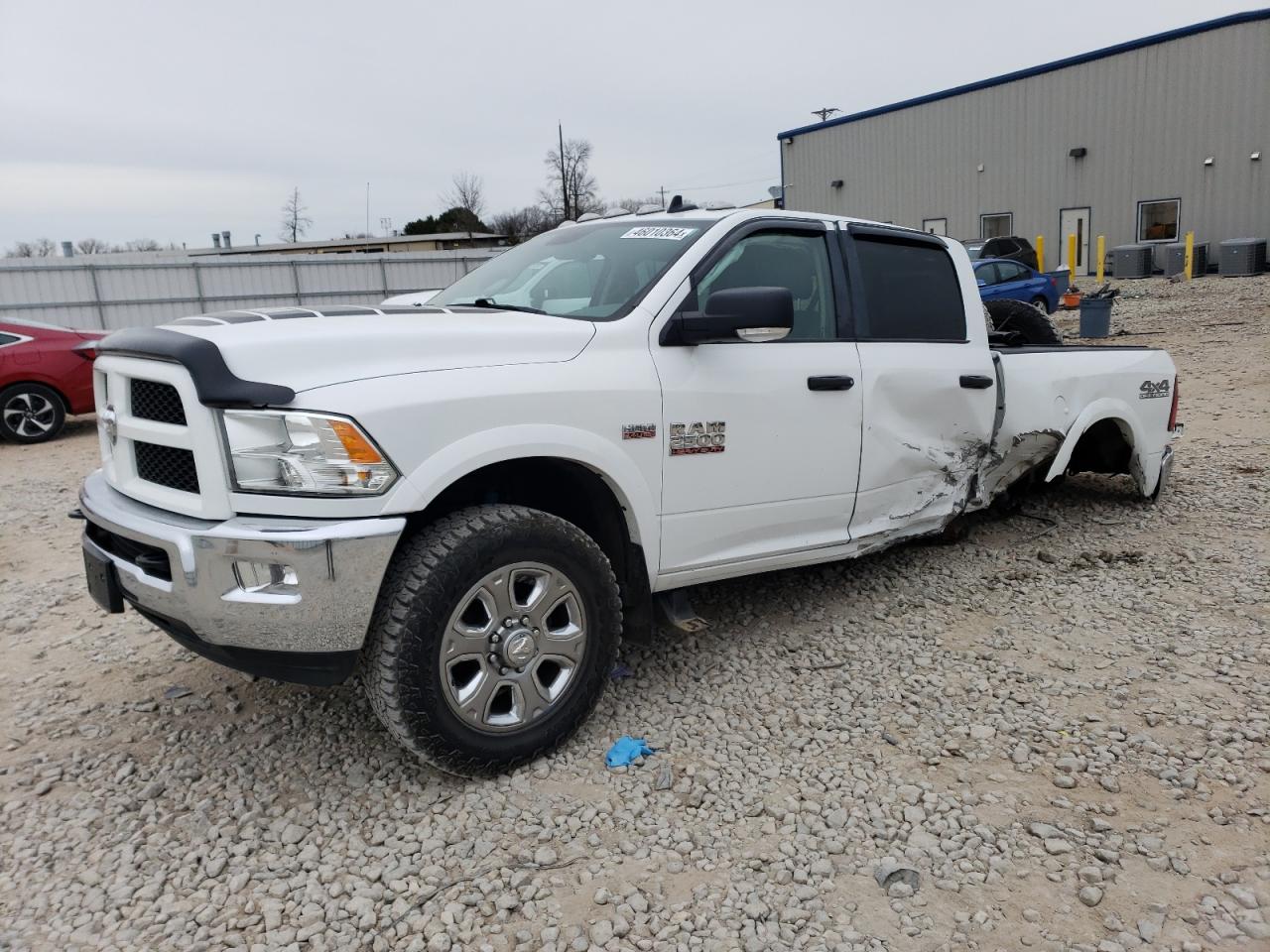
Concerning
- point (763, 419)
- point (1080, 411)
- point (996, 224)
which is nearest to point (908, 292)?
point (763, 419)

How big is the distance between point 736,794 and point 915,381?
2.14 m

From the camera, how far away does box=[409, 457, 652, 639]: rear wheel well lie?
322cm

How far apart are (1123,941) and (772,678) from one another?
1.67 m

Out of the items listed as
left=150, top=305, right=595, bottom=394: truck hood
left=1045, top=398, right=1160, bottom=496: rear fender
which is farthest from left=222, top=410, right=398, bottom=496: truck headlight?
left=1045, top=398, right=1160, bottom=496: rear fender

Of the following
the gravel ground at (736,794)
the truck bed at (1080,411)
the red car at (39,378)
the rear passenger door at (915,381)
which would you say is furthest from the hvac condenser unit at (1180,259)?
the red car at (39,378)

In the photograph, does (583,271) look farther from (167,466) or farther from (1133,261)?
(1133,261)

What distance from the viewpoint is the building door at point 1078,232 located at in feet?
98.3

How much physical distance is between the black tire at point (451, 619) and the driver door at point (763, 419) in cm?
50

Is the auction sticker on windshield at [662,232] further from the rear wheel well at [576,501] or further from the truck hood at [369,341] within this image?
the rear wheel well at [576,501]

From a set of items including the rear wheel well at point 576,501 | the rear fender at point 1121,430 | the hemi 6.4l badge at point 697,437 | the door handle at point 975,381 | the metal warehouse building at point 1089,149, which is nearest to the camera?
the rear wheel well at point 576,501

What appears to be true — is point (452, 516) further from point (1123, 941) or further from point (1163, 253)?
point (1163, 253)

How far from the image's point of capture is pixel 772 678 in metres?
3.85

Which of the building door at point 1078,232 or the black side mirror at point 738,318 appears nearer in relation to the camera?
the black side mirror at point 738,318

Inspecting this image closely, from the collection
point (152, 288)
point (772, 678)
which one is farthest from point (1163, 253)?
point (772, 678)
